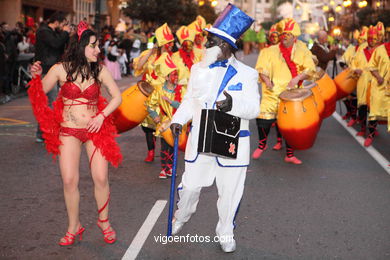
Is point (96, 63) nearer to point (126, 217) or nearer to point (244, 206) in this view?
point (126, 217)

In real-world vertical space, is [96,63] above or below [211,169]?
above

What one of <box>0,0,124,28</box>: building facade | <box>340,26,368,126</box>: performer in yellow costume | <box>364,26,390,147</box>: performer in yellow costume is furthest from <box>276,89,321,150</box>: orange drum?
<box>0,0,124,28</box>: building facade

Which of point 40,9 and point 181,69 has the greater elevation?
point 40,9

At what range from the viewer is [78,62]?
469 centimetres

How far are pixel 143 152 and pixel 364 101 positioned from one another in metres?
4.21

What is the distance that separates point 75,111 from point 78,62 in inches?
15.3

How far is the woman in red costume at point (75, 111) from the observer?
15.4ft

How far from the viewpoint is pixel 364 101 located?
34.8ft

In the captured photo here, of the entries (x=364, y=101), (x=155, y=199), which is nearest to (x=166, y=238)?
(x=155, y=199)

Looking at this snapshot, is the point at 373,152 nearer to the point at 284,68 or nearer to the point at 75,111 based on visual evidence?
the point at 284,68

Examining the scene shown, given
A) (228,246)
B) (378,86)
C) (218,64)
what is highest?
(218,64)

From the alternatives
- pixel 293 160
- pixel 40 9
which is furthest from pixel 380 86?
pixel 40 9

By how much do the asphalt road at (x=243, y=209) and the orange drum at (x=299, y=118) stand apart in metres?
0.42

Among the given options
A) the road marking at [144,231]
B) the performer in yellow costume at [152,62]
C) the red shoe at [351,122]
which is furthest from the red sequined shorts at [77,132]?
the red shoe at [351,122]
